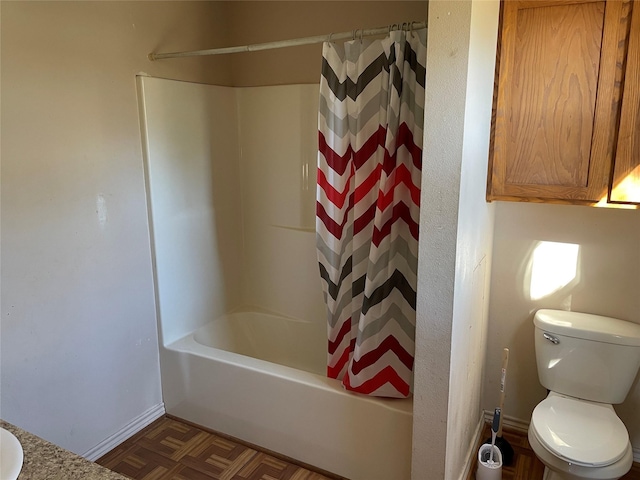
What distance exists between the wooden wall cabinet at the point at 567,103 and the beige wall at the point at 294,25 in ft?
2.03

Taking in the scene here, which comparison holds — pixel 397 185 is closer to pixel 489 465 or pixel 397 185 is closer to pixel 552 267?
pixel 552 267

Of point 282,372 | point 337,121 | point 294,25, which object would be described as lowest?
point 282,372

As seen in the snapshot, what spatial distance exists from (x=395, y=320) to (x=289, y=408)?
2.26 ft

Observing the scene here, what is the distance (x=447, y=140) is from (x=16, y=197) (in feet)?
5.48

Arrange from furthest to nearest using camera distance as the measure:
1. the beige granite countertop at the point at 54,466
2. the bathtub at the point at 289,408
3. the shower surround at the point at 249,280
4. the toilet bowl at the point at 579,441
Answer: the shower surround at the point at 249,280 → the bathtub at the point at 289,408 → the toilet bowl at the point at 579,441 → the beige granite countertop at the point at 54,466

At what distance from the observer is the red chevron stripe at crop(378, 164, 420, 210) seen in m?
1.89

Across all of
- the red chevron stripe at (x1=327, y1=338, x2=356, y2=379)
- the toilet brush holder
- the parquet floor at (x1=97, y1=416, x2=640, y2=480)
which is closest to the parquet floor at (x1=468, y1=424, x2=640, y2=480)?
the parquet floor at (x1=97, y1=416, x2=640, y2=480)

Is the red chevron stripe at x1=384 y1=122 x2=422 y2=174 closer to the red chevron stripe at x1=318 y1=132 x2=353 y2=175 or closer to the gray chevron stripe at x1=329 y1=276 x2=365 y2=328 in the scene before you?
the red chevron stripe at x1=318 y1=132 x2=353 y2=175

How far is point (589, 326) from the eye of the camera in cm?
218

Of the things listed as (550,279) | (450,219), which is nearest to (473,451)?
(550,279)

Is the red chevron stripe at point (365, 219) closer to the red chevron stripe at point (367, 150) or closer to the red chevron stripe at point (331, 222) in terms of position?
the red chevron stripe at point (331, 222)

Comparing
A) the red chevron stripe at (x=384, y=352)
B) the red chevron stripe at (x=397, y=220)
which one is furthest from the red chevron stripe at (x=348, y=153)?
the red chevron stripe at (x=384, y=352)

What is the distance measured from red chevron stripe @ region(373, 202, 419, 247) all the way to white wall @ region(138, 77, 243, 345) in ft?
4.11

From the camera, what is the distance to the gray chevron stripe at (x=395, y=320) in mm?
2012
